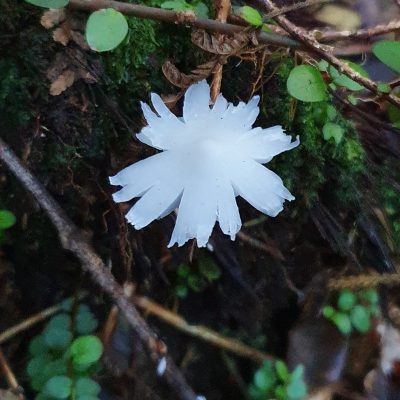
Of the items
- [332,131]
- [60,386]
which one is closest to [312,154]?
[332,131]

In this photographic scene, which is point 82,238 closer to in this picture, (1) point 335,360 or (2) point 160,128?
(2) point 160,128

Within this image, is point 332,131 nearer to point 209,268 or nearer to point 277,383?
point 209,268

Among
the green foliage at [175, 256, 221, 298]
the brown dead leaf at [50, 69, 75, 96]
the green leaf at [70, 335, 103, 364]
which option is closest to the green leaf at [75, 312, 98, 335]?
the green leaf at [70, 335, 103, 364]

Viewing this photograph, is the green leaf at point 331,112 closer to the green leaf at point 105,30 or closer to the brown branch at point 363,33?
the brown branch at point 363,33

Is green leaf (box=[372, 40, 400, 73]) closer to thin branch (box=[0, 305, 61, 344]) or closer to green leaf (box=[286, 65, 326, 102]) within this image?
green leaf (box=[286, 65, 326, 102])

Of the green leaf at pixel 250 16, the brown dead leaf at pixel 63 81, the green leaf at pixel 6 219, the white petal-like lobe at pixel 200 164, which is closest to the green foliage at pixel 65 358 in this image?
the green leaf at pixel 6 219

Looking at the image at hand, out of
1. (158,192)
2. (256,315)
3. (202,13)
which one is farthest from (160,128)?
(256,315)
